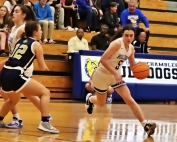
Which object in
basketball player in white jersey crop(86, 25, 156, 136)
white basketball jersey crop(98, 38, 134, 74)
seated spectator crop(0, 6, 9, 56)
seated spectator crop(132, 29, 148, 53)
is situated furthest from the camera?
seated spectator crop(132, 29, 148, 53)

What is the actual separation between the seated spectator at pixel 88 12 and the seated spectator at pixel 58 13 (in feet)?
2.13

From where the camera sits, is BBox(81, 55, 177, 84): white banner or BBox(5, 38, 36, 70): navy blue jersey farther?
BBox(81, 55, 177, 84): white banner

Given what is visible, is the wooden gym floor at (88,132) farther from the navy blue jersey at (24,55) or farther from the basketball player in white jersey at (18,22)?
the navy blue jersey at (24,55)

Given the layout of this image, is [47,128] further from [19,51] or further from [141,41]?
[141,41]

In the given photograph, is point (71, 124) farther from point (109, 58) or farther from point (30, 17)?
point (30, 17)

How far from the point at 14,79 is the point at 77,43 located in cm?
683

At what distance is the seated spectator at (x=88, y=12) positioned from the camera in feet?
43.8

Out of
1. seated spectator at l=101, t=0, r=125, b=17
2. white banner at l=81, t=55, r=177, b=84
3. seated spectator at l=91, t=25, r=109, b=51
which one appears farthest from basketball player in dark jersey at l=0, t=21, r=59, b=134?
seated spectator at l=101, t=0, r=125, b=17

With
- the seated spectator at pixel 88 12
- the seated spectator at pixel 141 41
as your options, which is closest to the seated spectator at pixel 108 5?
the seated spectator at pixel 88 12

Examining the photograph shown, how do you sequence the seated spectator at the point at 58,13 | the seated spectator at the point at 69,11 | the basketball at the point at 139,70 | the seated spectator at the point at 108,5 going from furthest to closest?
the seated spectator at the point at 108,5
the seated spectator at the point at 69,11
the seated spectator at the point at 58,13
the basketball at the point at 139,70

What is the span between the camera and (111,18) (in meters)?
13.4

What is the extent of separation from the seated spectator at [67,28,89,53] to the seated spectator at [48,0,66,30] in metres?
1.21

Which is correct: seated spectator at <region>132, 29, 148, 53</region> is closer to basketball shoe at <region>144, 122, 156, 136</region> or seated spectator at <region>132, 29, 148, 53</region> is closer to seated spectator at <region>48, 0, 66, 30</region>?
seated spectator at <region>48, 0, 66, 30</region>

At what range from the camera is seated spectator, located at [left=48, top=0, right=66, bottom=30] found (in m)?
13.0
